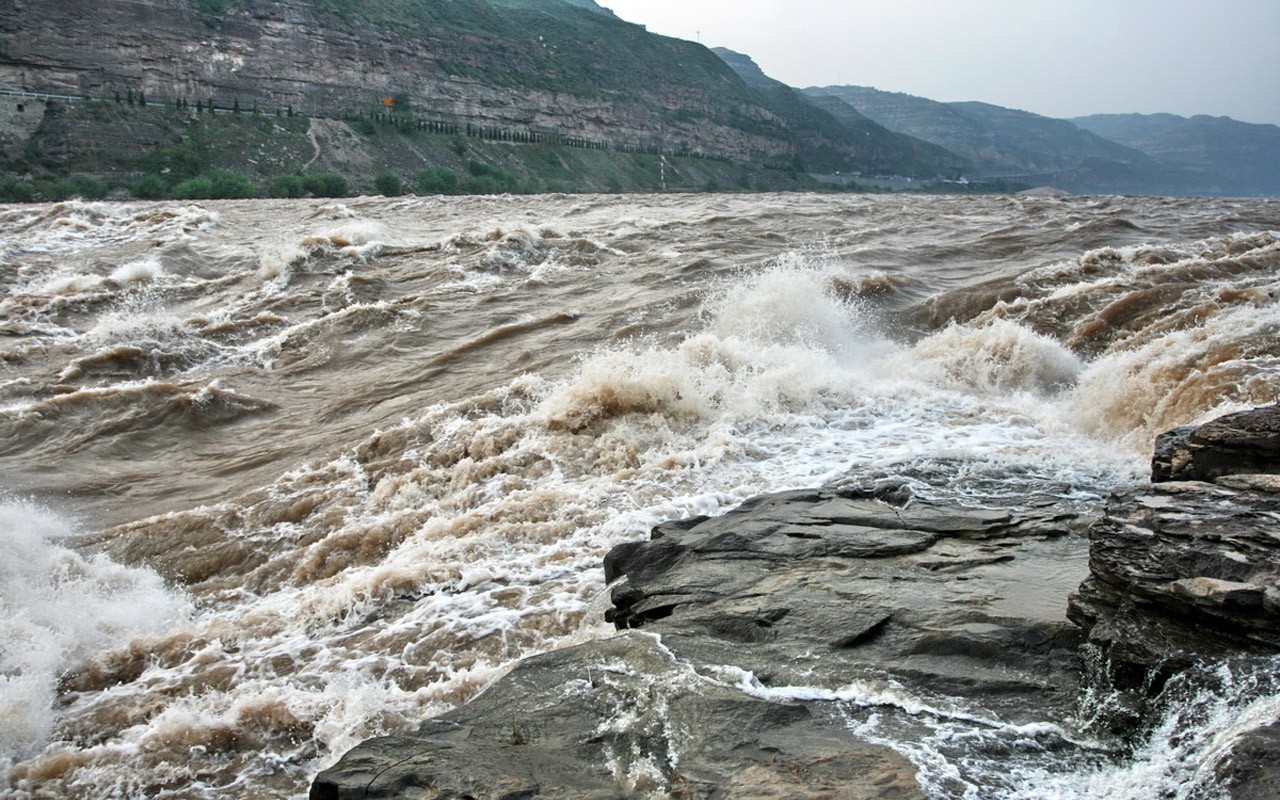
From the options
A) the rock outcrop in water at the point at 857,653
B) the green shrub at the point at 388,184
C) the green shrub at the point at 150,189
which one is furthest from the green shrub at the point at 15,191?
the rock outcrop in water at the point at 857,653

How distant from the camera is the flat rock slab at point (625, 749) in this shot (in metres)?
3.11

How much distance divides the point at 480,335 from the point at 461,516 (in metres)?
6.28

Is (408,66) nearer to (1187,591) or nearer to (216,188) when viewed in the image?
(216,188)

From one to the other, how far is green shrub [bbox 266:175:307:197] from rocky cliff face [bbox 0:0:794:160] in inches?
596

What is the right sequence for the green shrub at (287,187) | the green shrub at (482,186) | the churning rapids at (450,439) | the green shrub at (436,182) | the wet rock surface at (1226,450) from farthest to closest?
the green shrub at (482,186) < the green shrub at (436,182) < the green shrub at (287,187) < the churning rapids at (450,439) < the wet rock surface at (1226,450)

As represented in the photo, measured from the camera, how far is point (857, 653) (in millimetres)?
3980

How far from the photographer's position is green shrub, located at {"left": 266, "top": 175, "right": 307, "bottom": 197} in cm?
4391

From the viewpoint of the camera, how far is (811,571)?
4.79 meters

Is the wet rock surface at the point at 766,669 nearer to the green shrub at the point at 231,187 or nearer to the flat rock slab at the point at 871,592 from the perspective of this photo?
the flat rock slab at the point at 871,592

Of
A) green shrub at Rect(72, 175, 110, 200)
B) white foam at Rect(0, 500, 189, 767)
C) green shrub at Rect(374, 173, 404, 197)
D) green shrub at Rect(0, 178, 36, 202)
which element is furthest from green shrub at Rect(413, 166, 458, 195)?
white foam at Rect(0, 500, 189, 767)

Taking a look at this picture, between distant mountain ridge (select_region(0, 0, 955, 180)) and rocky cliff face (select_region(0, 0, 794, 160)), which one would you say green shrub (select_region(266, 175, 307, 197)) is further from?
rocky cliff face (select_region(0, 0, 794, 160))

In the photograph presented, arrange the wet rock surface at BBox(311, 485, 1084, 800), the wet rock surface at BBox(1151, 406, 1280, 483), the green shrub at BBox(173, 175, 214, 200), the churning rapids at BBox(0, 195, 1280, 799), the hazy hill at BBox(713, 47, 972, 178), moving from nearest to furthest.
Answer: the wet rock surface at BBox(311, 485, 1084, 800) → the wet rock surface at BBox(1151, 406, 1280, 483) → the churning rapids at BBox(0, 195, 1280, 799) → the green shrub at BBox(173, 175, 214, 200) → the hazy hill at BBox(713, 47, 972, 178)

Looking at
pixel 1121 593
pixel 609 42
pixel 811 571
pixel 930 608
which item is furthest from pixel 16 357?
pixel 609 42

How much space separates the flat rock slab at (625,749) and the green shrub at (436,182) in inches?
2119
